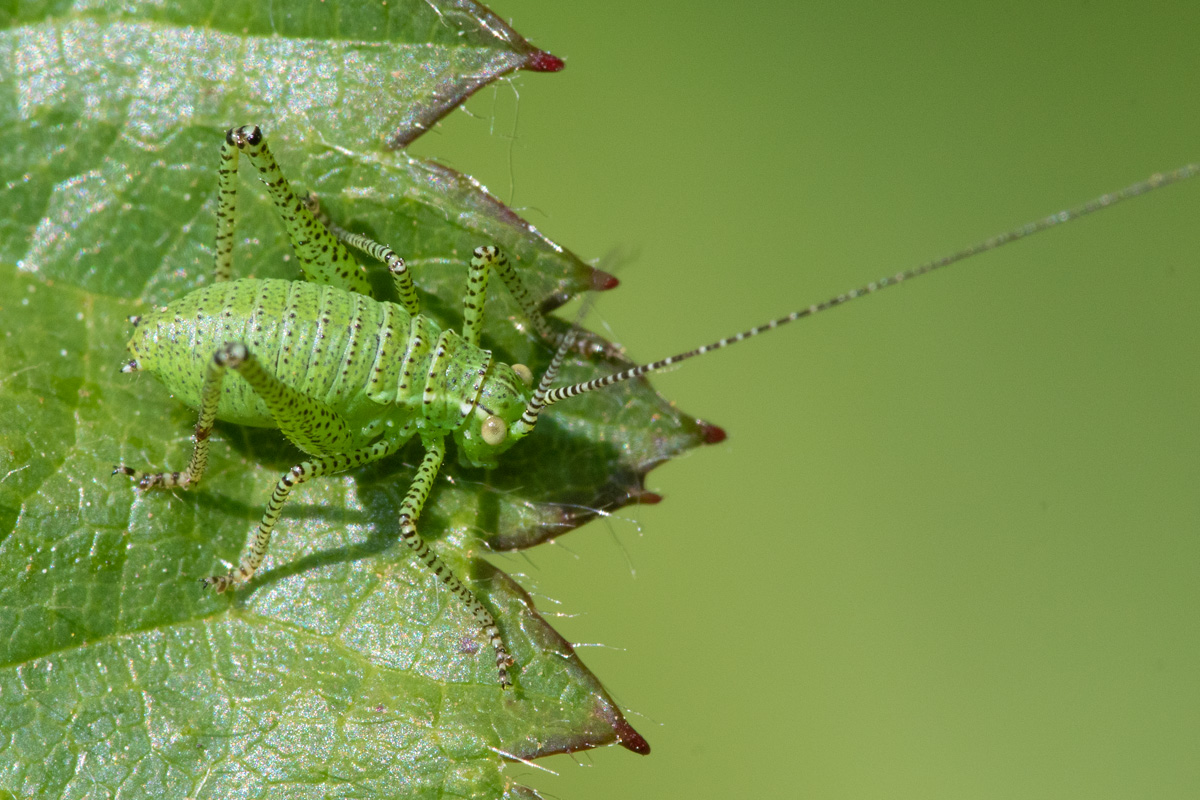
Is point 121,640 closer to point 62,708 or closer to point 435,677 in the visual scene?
point 62,708

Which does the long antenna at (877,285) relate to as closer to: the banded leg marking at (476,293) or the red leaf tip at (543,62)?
the banded leg marking at (476,293)

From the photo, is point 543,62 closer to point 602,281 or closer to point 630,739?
point 602,281

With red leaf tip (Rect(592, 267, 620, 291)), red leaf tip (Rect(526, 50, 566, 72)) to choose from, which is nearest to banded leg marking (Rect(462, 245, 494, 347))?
red leaf tip (Rect(592, 267, 620, 291))

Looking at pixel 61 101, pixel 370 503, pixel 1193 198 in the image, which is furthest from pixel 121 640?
pixel 1193 198

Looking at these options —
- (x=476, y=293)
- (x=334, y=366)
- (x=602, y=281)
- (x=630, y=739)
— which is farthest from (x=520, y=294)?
(x=630, y=739)

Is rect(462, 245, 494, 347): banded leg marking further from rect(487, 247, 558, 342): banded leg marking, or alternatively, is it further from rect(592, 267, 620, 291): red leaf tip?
rect(592, 267, 620, 291): red leaf tip

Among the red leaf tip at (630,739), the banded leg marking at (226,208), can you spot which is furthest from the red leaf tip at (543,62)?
the red leaf tip at (630,739)

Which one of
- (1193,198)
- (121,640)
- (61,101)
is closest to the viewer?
(121,640)
